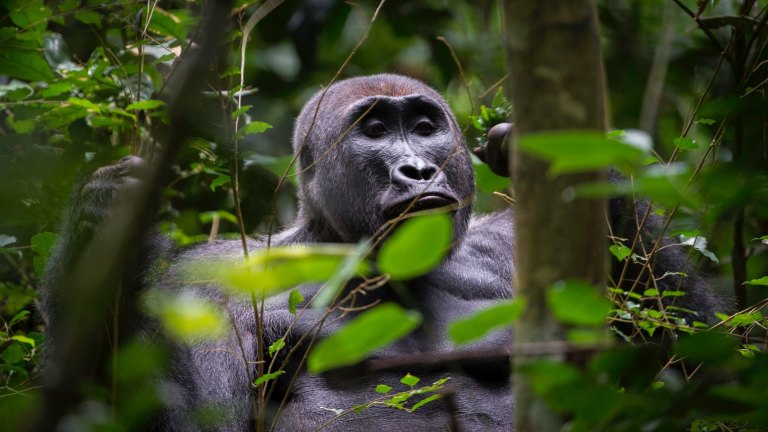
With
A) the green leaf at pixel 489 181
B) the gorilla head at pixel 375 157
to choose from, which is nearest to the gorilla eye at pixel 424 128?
the gorilla head at pixel 375 157

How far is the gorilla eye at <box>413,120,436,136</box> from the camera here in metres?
4.14

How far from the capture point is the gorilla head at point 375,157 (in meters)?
3.76

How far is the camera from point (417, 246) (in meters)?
1.02

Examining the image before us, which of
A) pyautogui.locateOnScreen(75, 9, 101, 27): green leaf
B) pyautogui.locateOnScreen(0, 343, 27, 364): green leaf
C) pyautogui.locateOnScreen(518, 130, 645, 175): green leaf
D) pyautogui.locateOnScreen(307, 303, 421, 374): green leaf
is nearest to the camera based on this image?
pyautogui.locateOnScreen(518, 130, 645, 175): green leaf

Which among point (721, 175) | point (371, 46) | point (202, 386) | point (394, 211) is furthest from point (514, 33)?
point (371, 46)

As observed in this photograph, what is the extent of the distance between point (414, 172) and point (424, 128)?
59cm

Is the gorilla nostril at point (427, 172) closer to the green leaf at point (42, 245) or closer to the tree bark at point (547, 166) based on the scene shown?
the green leaf at point (42, 245)

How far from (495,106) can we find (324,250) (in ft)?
11.1

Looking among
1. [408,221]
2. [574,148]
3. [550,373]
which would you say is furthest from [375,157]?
[574,148]

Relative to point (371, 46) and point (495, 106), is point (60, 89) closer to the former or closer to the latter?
point (495, 106)

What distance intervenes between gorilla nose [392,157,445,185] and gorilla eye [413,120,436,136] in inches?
19.1

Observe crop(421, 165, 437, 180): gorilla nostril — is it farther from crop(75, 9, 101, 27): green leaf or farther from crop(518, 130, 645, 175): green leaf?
crop(518, 130, 645, 175): green leaf

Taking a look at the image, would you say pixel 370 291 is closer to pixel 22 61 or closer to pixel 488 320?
pixel 22 61

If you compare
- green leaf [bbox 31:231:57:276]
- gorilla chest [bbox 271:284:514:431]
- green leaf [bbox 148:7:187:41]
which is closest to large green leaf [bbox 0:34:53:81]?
green leaf [bbox 148:7:187:41]
